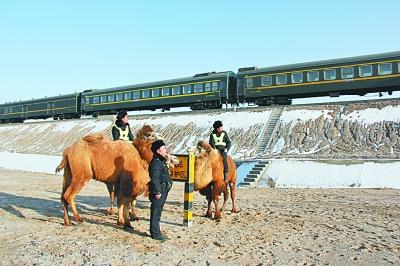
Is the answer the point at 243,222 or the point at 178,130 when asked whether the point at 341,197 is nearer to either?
the point at 243,222

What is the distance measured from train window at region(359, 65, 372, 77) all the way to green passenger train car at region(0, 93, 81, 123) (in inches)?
1194

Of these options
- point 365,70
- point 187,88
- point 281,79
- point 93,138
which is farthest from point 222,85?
point 93,138

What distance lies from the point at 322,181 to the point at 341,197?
13.0 feet

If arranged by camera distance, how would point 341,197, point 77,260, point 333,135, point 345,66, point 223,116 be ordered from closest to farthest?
1. point 77,260
2. point 341,197
3. point 333,135
4. point 345,66
5. point 223,116

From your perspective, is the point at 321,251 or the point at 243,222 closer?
the point at 321,251

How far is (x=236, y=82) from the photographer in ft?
99.0

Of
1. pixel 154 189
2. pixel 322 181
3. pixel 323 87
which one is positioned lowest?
pixel 322 181

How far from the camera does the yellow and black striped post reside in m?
7.13

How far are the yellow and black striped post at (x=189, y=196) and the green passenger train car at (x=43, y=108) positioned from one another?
126 ft

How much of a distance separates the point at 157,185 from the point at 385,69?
21919mm

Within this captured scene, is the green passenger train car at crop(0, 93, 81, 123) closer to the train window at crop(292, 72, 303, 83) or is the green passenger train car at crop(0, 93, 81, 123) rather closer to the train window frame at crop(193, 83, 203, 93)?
the train window frame at crop(193, 83, 203, 93)

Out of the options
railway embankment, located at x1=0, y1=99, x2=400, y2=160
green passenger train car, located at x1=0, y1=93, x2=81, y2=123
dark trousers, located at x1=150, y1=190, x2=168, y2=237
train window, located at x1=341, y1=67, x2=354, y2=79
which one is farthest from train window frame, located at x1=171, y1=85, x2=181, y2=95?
dark trousers, located at x1=150, y1=190, x2=168, y2=237

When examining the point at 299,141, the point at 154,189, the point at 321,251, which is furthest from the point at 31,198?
the point at 299,141

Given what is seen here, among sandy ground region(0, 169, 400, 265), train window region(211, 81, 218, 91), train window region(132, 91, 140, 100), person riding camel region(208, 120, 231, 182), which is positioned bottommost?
sandy ground region(0, 169, 400, 265)
